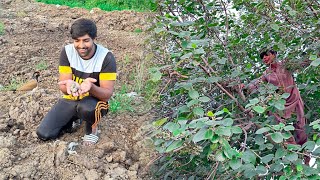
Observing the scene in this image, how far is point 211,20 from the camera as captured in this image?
8.92 ft

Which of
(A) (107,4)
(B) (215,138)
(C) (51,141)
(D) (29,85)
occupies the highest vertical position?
(B) (215,138)

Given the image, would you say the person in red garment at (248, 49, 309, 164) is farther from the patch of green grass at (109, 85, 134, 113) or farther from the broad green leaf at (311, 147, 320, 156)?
the patch of green grass at (109, 85, 134, 113)

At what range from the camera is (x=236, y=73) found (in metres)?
2.37

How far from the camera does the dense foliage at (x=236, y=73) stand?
199cm

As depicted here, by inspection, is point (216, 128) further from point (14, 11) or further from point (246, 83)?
point (14, 11)

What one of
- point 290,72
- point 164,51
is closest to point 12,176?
point 164,51

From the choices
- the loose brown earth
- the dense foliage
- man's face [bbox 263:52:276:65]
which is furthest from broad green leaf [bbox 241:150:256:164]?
the loose brown earth

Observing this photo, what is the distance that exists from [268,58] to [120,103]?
1.50 metres

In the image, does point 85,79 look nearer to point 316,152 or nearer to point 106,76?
point 106,76

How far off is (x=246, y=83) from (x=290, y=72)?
0.87 feet

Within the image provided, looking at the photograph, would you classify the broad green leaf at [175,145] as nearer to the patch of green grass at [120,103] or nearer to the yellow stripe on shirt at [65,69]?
the yellow stripe on shirt at [65,69]

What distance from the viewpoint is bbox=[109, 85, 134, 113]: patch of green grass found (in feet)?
12.6

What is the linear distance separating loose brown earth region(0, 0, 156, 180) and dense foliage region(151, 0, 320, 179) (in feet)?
1.20

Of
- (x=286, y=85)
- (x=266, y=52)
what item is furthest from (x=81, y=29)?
(x=286, y=85)
